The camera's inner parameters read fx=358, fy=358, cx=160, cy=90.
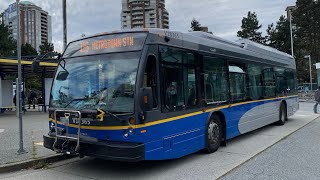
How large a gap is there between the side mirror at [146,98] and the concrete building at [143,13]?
27197 mm

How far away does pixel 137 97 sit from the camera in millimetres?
6414

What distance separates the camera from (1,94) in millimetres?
23438

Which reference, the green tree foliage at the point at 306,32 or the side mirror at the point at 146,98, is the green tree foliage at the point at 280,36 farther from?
the side mirror at the point at 146,98

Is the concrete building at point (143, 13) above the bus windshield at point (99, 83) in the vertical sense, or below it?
above

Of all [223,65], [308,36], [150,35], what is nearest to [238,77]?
[223,65]

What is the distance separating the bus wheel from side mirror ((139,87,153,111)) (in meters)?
2.76

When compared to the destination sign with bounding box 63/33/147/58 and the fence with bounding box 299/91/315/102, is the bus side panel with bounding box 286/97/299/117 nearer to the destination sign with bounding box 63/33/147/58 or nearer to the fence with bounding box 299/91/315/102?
the destination sign with bounding box 63/33/147/58

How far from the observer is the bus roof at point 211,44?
717 cm

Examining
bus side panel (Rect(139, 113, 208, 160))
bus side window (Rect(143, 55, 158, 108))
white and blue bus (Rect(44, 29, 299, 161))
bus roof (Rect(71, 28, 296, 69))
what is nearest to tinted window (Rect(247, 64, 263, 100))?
bus roof (Rect(71, 28, 296, 69))

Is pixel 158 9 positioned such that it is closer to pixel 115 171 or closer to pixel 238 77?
pixel 238 77

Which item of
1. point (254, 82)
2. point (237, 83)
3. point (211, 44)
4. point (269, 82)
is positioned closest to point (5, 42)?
point (269, 82)

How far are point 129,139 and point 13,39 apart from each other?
60.7 meters

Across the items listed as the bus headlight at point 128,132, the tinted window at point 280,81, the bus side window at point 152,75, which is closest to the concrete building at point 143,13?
the tinted window at point 280,81

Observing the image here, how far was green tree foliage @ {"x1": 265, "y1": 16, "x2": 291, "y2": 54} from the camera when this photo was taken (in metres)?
69.8
